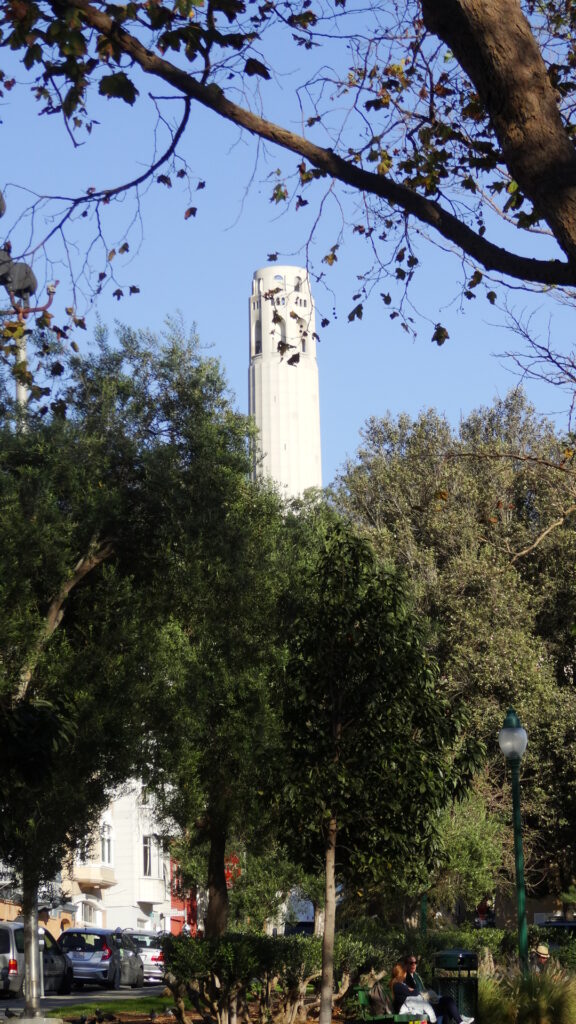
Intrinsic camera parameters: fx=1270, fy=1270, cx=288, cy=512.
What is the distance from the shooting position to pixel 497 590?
29.2m

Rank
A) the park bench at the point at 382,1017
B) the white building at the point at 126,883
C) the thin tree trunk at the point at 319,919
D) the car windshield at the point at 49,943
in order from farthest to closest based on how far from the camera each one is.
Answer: the white building at the point at 126,883 → the car windshield at the point at 49,943 → the thin tree trunk at the point at 319,919 → the park bench at the point at 382,1017

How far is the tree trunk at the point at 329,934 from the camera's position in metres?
14.3

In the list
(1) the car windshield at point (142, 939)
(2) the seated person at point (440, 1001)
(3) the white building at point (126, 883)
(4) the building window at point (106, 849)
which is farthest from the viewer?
(3) the white building at point (126, 883)

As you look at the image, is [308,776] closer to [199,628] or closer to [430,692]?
[430,692]

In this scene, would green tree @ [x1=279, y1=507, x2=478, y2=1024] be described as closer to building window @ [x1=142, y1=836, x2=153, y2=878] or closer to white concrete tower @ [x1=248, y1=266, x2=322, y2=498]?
building window @ [x1=142, y1=836, x2=153, y2=878]

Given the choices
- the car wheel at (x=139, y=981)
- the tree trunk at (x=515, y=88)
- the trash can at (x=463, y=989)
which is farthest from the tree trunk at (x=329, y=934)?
the car wheel at (x=139, y=981)

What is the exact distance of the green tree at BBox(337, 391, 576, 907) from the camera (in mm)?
28531

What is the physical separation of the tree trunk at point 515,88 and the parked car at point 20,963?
88.2 feet

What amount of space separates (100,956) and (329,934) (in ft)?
76.8

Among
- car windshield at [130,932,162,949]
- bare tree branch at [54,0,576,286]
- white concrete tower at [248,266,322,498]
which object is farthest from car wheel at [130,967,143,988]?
white concrete tower at [248,266,322,498]

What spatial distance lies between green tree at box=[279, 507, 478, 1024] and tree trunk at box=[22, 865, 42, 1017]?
4992 mm

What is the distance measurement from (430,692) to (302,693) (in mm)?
1690

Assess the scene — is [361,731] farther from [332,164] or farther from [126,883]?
[126,883]

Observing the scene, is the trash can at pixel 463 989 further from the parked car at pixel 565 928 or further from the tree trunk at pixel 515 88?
the parked car at pixel 565 928
